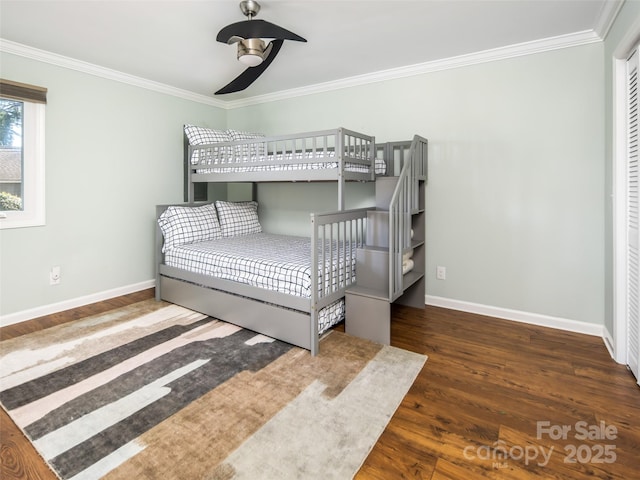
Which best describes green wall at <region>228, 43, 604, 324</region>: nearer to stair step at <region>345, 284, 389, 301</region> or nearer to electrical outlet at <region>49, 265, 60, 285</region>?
stair step at <region>345, 284, 389, 301</region>

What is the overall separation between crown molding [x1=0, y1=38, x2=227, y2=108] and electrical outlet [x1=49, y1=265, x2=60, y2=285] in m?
1.81

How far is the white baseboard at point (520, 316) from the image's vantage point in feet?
8.83

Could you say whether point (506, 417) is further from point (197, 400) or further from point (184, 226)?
point (184, 226)

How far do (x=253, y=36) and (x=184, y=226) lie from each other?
1957mm

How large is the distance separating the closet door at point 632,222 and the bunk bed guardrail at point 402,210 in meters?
1.34

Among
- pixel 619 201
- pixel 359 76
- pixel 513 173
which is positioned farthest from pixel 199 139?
pixel 619 201

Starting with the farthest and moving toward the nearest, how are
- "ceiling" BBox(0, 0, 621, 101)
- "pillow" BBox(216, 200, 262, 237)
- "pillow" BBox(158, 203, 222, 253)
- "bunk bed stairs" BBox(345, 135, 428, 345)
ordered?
1. "pillow" BBox(216, 200, 262, 237)
2. "pillow" BBox(158, 203, 222, 253)
3. "bunk bed stairs" BBox(345, 135, 428, 345)
4. "ceiling" BBox(0, 0, 621, 101)

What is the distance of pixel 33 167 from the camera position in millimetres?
2963

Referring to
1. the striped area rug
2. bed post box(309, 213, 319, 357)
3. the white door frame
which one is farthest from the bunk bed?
the white door frame

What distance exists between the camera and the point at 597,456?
4.76 ft

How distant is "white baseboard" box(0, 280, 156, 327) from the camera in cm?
287

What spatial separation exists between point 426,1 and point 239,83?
1555mm

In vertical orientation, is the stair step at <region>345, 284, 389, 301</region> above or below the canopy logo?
above

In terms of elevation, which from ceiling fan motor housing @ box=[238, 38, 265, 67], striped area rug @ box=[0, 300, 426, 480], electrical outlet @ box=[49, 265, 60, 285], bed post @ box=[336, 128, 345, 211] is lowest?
striped area rug @ box=[0, 300, 426, 480]
